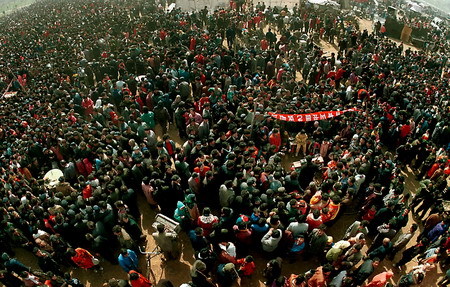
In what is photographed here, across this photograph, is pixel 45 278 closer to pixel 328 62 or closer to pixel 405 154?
pixel 405 154

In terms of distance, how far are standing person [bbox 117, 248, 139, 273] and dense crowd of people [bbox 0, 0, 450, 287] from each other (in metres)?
0.04

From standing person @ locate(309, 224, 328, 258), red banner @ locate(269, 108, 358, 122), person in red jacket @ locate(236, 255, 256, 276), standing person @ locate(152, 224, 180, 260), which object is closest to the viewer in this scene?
person in red jacket @ locate(236, 255, 256, 276)

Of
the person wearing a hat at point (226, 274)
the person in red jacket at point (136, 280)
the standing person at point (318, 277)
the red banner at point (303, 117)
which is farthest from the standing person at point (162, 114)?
the standing person at point (318, 277)

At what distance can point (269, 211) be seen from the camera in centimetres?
698

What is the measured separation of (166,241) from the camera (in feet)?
22.1

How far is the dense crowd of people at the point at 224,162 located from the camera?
6.48m

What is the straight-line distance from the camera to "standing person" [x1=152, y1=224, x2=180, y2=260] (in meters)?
6.60

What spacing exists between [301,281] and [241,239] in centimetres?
154

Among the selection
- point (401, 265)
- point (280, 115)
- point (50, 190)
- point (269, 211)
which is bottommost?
point (401, 265)

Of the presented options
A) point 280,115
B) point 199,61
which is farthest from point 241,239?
point 199,61

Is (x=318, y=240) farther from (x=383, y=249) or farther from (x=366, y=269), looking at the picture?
(x=383, y=249)

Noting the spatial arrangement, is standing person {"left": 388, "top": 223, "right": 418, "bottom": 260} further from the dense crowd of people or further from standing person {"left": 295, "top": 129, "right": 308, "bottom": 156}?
standing person {"left": 295, "top": 129, "right": 308, "bottom": 156}

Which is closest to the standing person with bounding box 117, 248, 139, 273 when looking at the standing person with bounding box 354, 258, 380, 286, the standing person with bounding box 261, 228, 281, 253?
the standing person with bounding box 261, 228, 281, 253

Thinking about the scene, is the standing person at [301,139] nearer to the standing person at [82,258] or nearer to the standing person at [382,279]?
the standing person at [382,279]
